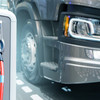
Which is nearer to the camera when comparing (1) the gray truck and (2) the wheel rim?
(1) the gray truck

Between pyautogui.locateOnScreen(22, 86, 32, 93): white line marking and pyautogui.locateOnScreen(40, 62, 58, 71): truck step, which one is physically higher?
pyautogui.locateOnScreen(40, 62, 58, 71): truck step

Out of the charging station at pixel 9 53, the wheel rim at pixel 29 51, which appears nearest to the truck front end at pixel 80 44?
the charging station at pixel 9 53

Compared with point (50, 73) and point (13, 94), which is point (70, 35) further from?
point (13, 94)

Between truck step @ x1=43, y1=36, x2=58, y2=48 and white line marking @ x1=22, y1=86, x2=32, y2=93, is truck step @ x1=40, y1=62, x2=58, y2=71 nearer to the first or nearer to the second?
truck step @ x1=43, y1=36, x2=58, y2=48

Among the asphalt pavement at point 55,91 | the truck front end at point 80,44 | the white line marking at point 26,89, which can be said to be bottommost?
the asphalt pavement at point 55,91

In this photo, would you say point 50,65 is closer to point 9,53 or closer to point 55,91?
point 55,91

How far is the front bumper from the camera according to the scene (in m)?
1.73

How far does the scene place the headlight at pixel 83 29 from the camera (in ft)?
5.74

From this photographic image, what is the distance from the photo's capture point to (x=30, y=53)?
2.61 m

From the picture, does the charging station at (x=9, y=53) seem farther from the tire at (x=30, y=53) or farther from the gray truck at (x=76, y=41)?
the tire at (x=30, y=53)

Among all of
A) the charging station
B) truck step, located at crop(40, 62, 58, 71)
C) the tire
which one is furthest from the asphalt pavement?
the charging station

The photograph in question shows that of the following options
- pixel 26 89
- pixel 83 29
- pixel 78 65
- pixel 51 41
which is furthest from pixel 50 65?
pixel 26 89

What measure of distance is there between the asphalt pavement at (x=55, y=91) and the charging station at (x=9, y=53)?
2.98 ft

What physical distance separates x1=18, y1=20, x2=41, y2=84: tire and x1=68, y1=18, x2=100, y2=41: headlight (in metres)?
0.73
